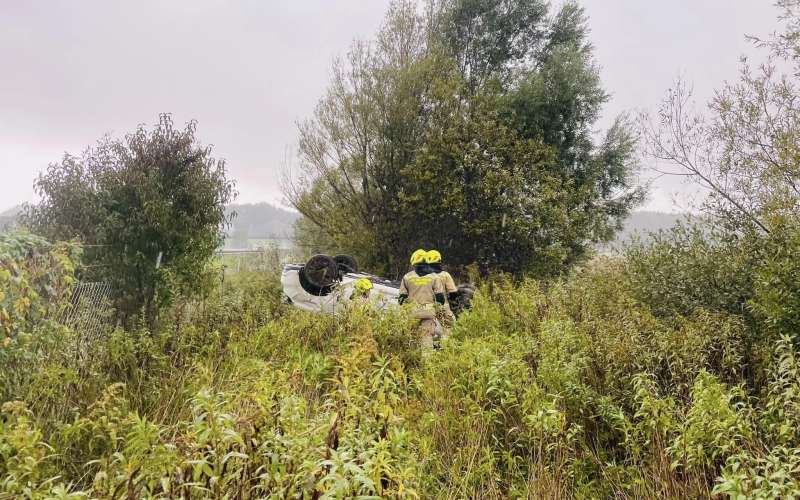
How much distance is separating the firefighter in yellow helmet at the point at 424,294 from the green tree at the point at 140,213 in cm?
294

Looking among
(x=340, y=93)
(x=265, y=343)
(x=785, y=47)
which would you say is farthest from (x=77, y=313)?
(x=340, y=93)

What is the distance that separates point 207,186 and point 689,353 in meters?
5.98

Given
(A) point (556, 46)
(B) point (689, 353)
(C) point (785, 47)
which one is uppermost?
(A) point (556, 46)

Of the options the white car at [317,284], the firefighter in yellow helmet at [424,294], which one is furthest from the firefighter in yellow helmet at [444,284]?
the white car at [317,284]

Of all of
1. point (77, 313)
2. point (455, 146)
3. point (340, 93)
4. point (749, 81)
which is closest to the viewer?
point (77, 313)

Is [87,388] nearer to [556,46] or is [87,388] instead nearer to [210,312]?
[210,312]

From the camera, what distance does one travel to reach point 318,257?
28.0ft

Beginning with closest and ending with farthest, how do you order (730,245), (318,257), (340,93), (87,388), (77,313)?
1. (87,388)
2. (77,313)
3. (730,245)
4. (318,257)
5. (340,93)

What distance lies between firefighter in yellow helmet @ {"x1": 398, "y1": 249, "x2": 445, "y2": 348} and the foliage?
558cm

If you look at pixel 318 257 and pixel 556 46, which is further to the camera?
pixel 556 46

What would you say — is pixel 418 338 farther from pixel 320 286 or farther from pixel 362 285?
pixel 320 286

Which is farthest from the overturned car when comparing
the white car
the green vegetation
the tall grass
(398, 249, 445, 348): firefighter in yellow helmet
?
the tall grass

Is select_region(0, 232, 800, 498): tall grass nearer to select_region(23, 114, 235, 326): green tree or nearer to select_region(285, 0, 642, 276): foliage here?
select_region(23, 114, 235, 326): green tree

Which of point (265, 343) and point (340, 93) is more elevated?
point (340, 93)
